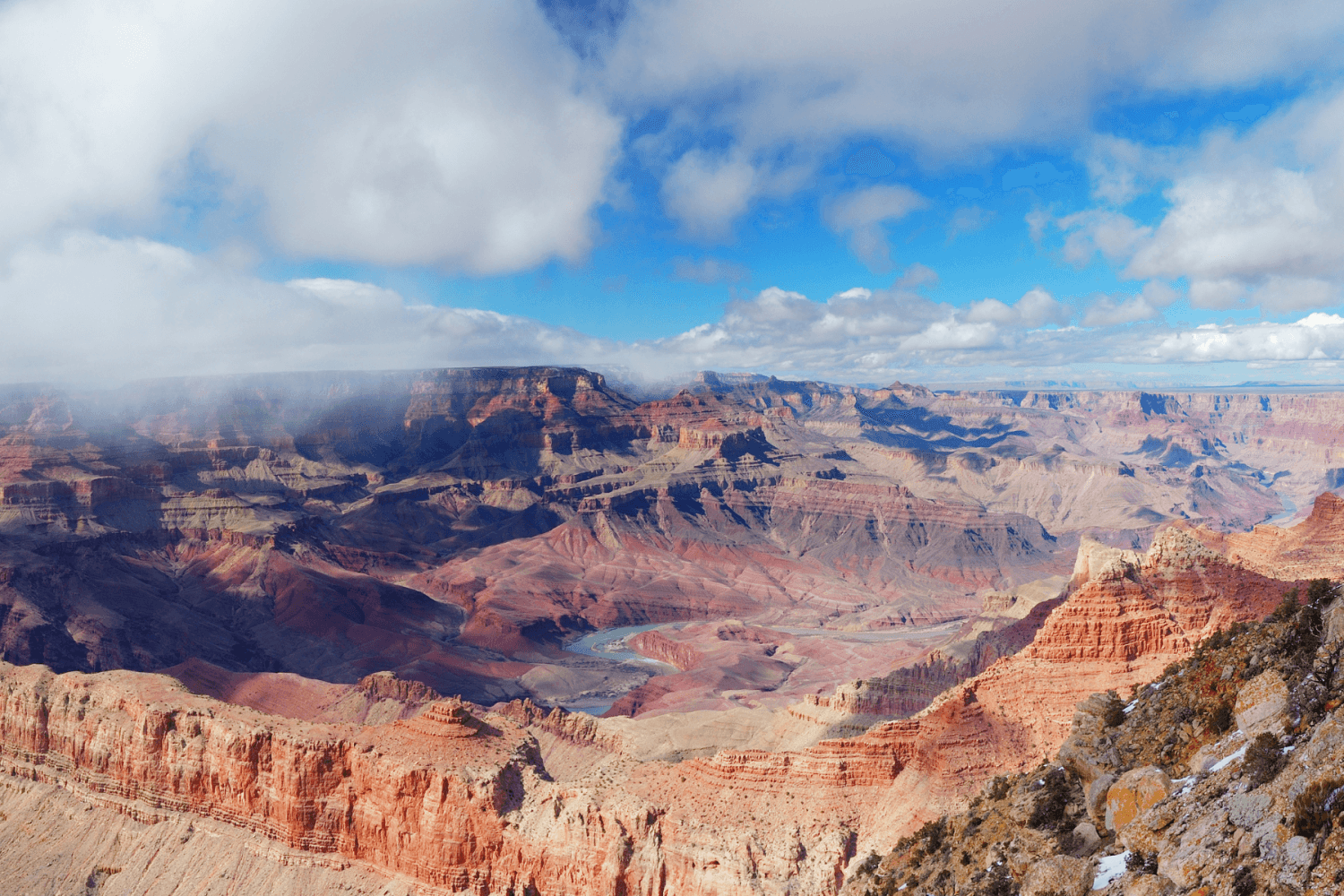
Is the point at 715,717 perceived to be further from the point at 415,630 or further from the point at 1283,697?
the point at 415,630

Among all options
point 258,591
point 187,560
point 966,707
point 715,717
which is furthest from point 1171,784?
point 187,560

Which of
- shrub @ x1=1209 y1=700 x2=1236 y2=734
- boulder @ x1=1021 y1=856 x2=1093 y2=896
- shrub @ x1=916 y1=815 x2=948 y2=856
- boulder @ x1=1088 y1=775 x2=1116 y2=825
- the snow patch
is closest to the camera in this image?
the snow patch

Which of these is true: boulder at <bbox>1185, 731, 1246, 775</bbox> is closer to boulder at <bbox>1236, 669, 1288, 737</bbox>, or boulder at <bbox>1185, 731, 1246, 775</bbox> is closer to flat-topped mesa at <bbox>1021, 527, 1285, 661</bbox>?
boulder at <bbox>1236, 669, 1288, 737</bbox>

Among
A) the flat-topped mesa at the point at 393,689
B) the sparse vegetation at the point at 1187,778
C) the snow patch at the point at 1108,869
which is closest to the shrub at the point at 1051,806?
the sparse vegetation at the point at 1187,778

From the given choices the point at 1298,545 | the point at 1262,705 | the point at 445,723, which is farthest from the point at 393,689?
the point at 1298,545

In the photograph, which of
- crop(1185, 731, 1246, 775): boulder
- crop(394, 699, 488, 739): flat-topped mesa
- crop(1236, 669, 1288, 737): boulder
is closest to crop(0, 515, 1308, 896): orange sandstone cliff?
crop(394, 699, 488, 739): flat-topped mesa

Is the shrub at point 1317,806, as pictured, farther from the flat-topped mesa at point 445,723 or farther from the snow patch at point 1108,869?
the flat-topped mesa at point 445,723
